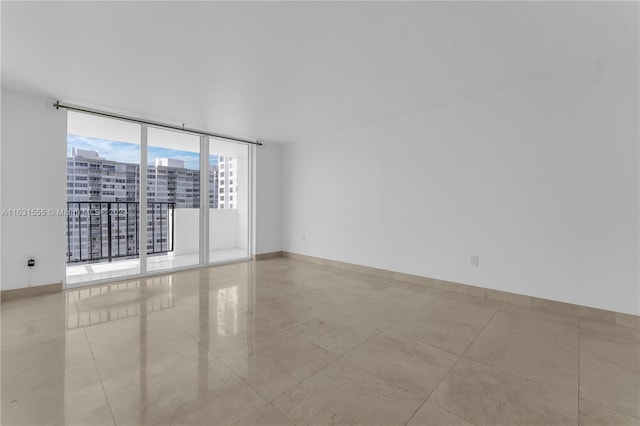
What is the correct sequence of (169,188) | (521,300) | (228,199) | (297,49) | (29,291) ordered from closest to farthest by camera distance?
1. (297,49)
2. (521,300)
3. (29,291)
4. (169,188)
5. (228,199)

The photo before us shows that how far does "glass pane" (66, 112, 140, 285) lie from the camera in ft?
13.0

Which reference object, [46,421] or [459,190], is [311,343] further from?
[459,190]

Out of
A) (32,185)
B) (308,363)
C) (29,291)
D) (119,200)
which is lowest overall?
(308,363)

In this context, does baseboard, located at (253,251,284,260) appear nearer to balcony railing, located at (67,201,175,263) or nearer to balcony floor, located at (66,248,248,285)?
balcony floor, located at (66,248,248,285)

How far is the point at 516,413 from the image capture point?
4.92ft

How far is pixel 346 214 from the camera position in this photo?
4.94 m

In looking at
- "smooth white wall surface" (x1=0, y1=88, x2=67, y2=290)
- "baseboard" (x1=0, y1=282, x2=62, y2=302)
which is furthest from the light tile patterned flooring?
"smooth white wall surface" (x1=0, y1=88, x2=67, y2=290)

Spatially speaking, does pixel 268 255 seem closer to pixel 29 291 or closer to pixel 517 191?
pixel 29 291

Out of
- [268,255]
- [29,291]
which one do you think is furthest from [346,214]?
[29,291]

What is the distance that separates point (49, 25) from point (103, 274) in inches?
138

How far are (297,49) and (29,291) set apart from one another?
13.5ft

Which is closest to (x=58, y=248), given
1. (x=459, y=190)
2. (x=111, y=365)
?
(x=111, y=365)

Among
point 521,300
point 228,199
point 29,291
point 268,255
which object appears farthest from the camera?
point 228,199

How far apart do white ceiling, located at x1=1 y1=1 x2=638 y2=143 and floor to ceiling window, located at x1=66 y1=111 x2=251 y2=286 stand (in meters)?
0.81
